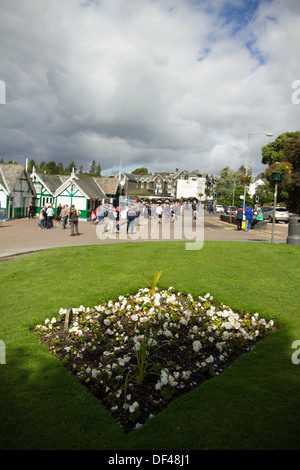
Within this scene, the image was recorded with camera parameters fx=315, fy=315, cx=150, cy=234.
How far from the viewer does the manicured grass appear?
3248 mm

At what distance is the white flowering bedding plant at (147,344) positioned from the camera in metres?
4.21

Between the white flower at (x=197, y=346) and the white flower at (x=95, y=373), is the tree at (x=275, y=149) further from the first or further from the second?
the white flower at (x=95, y=373)

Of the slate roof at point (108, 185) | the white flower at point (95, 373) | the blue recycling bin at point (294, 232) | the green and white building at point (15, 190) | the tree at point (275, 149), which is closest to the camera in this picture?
the white flower at point (95, 373)

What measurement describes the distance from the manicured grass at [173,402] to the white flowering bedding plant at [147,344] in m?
0.26

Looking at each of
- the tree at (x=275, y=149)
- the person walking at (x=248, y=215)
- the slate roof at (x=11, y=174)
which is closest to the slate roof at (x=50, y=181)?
the slate roof at (x=11, y=174)

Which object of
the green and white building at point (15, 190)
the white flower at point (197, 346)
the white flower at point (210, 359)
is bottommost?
the white flower at point (210, 359)

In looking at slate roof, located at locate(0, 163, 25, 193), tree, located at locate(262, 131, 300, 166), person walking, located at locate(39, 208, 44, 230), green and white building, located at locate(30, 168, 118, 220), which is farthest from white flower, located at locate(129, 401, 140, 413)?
tree, located at locate(262, 131, 300, 166)

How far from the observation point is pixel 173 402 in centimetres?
389

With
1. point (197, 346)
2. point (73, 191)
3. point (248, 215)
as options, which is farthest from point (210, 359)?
point (73, 191)

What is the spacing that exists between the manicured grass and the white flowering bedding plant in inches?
10.2

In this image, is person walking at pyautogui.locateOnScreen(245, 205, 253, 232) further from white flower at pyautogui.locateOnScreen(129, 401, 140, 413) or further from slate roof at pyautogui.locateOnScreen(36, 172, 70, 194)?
slate roof at pyautogui.locateOnScreen(36, 172, 70, 194)

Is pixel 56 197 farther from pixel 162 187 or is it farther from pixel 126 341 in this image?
pixel 162 187

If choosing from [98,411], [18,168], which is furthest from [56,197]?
[98,411]

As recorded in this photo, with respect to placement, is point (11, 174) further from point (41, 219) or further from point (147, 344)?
point (147, 344)
